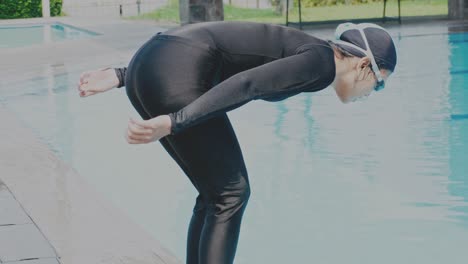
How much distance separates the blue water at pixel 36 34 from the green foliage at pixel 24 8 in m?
2.82

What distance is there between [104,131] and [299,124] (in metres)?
1.71

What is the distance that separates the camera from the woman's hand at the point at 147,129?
2.79m

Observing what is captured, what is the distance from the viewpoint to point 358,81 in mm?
3115

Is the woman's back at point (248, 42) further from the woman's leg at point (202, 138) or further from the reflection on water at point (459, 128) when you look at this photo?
the reflection on water at point (459, 128)

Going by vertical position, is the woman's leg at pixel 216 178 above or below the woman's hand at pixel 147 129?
below

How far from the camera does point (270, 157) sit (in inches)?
302

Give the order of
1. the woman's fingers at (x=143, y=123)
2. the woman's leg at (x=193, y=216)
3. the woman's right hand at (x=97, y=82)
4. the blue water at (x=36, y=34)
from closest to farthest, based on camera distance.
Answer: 1. the woman's fingers at (x=143, y=123)
2. the woman's leg at (x=193, y=216)
3. the woman's right hand at (x=97, y=82)
4. the blue water at (x=36, y=34)

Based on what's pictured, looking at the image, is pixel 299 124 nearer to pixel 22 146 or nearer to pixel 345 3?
pixel 22 146

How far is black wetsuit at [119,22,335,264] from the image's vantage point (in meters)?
3.07

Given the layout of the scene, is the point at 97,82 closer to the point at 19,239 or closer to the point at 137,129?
the point at 137,129

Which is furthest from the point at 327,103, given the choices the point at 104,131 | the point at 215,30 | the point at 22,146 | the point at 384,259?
the point at 215,30

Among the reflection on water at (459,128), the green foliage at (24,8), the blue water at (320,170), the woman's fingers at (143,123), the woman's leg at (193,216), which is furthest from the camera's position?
the green foliage at (24,8)

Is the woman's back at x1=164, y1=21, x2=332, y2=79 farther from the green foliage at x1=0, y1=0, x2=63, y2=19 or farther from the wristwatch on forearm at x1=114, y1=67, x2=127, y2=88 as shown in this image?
the green foliage at x1=0, y1=0, x2=63, y2=19

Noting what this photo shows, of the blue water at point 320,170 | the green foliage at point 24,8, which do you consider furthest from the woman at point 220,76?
the green foliage at point 24,8
